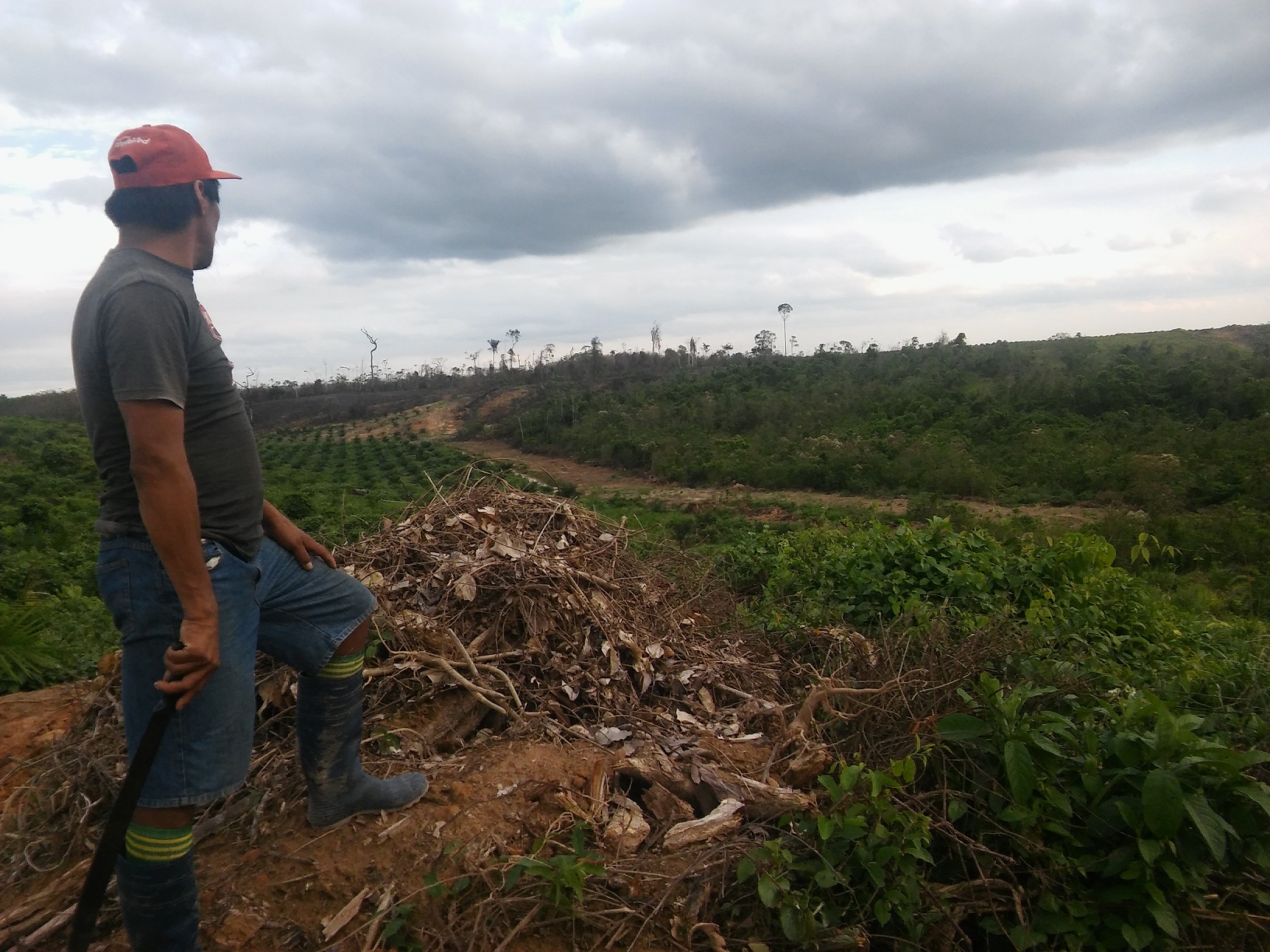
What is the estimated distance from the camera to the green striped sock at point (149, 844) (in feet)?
5.91

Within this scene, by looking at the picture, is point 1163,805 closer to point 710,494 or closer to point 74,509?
point 710,494

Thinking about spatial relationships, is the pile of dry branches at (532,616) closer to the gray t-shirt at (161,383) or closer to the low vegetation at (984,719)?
the low vegetation at (984,719)

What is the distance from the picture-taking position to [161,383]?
5.45 feet

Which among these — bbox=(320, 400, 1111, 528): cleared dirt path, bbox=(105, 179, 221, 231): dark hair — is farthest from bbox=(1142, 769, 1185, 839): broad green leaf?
bbox=(320, 400, 1111, 528): cleared dirt path

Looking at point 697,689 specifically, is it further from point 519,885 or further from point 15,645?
point 15,645

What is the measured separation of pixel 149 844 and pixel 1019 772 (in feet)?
7.14

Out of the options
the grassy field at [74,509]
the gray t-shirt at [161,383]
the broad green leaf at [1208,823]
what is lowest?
the grassy field at [74,509]

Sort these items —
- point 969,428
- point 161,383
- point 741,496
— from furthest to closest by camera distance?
point 969,428, point 741,496, point 161,383

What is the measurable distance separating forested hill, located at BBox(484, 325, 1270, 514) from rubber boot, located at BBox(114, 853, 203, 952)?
503 inches

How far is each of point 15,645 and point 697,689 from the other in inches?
153

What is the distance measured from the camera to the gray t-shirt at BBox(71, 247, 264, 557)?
5.46 feet

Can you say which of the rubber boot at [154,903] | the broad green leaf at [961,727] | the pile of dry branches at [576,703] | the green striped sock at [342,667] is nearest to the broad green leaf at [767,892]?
the pile of dry branches at [576,703]

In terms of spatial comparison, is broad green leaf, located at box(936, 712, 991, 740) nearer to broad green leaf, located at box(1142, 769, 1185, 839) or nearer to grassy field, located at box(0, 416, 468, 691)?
broad green leaf, located at box(1142, 769, 1185, 839)

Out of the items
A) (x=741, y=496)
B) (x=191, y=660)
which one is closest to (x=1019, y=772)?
(x=191, y=660)
